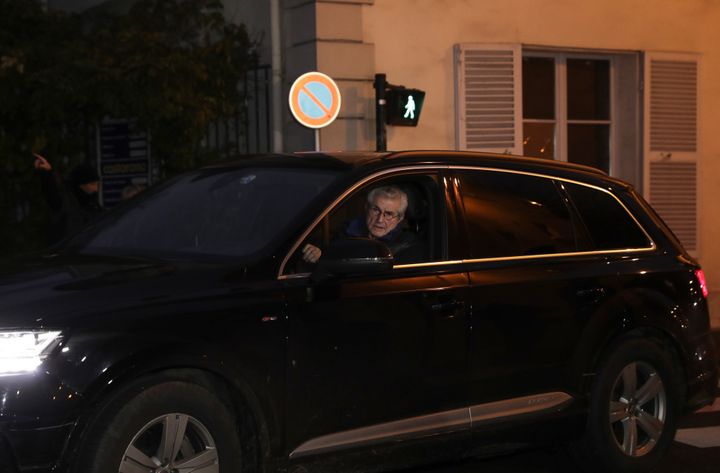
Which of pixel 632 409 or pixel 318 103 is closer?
pixel 632 409

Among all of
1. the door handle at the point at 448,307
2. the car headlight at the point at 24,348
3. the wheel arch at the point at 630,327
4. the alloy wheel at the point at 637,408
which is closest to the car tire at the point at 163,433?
A: the car headlight at the point at 24,348

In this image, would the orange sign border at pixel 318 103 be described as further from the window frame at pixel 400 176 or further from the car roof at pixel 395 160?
the window frame at pixel 400 176

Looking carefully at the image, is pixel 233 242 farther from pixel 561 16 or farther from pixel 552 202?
pixel 561 16

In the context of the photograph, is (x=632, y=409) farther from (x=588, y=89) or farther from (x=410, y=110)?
(x=588, y=89)

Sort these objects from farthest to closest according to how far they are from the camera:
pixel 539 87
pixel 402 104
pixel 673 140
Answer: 1. pixel 673 140
2. pixel 539 87
3. pixel 402 104

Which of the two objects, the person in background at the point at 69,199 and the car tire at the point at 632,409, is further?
the person in background at the point at 69,199

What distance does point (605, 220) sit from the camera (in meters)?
6.99

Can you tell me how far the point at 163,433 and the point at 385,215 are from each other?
71.3 inches

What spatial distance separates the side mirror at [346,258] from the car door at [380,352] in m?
0.07

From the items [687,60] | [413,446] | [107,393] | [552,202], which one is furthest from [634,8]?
[107,393]

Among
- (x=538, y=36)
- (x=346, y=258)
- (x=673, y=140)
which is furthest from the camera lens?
(x=673, y=140)

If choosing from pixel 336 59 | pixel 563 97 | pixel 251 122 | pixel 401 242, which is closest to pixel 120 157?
pixel 251 122

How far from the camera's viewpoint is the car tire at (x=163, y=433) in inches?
188

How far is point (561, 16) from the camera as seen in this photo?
15.6 meters
